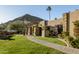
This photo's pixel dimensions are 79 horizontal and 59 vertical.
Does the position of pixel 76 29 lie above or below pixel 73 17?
below

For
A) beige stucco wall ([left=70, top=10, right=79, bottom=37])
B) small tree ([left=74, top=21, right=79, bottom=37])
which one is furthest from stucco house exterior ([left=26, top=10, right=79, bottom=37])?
small tree ([left=74, top=21, right=79, bottom=37])

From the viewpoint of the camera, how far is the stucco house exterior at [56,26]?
1321 centimetres

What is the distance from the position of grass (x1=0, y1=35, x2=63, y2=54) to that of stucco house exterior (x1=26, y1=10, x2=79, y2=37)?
49 centimetres

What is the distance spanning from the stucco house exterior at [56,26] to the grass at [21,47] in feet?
1.62

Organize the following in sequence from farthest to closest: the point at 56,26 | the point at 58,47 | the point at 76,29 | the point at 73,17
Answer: the point at 56,26, the point at 73,17, the point at 76,29, the point at 58,47

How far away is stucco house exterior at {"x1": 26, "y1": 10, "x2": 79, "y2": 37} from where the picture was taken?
43.3ft

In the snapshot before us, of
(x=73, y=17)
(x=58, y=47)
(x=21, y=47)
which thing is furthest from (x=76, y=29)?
(x=21, y=47)

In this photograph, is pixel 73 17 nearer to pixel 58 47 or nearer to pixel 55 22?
pixel 55 22

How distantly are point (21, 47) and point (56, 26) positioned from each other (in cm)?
181

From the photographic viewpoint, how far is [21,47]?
13.0m
